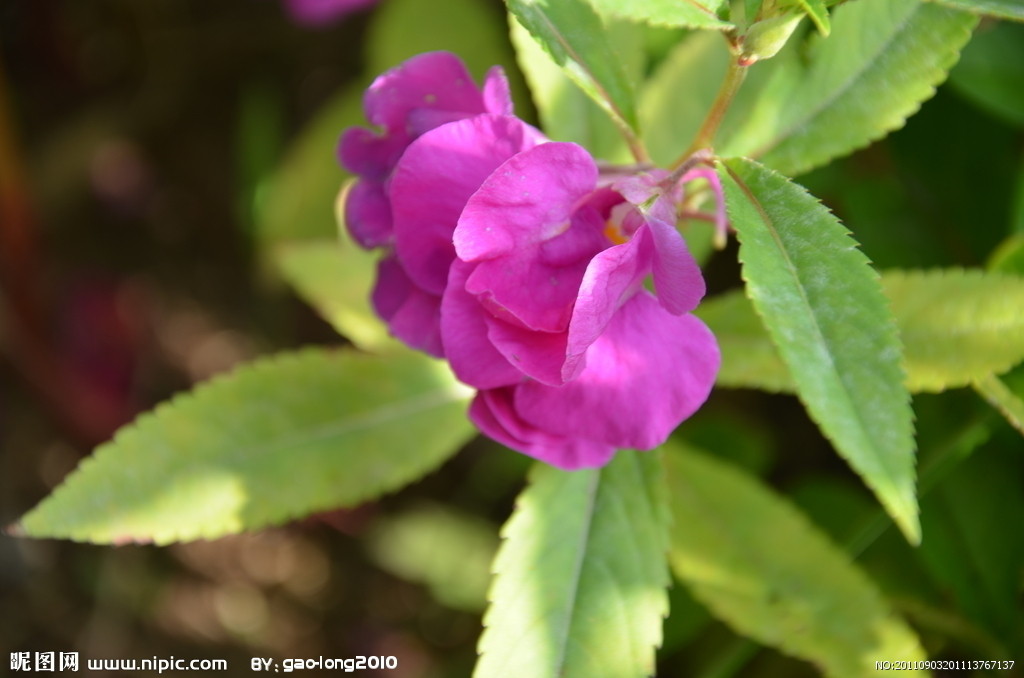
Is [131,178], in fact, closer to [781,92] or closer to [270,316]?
[270,316]

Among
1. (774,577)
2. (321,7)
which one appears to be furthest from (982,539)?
(321,7)

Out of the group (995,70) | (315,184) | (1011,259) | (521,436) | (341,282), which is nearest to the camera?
(521,436)

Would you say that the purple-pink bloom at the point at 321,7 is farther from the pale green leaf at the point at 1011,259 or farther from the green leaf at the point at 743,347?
the pale green leaf at the point at 1011,259

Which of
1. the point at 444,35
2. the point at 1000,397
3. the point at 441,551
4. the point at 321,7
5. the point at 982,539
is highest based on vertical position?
the point at 321,7

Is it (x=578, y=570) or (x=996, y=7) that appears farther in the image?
(x=578, y=570)

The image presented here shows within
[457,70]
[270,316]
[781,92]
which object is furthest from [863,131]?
[270,316]

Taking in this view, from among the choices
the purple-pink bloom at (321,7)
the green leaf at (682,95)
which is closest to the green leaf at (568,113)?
the green leaf at (682,95)

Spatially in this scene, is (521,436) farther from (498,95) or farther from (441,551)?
(441,551)
